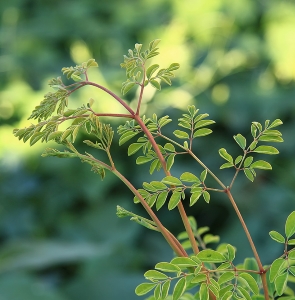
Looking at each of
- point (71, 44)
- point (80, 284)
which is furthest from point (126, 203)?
point (71, 44)

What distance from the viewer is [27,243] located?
1.27 metres

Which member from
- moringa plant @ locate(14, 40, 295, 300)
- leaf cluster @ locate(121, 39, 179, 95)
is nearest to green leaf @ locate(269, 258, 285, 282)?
moringa plant @ locate(14, 40, 295, 300)

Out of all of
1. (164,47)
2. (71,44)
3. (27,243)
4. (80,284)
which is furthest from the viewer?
(71,44)

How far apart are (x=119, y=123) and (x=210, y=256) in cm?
115

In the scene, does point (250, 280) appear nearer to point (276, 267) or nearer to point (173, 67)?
point (276, 267)

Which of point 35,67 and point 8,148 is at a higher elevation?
point 35,67

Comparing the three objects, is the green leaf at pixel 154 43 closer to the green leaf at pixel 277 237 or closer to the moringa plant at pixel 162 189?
the moringa plant at pixel 162 189

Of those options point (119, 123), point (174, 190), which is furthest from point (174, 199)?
point (119, 123)

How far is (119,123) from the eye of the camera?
4.69 feet

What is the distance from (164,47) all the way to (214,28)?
0.22 meters

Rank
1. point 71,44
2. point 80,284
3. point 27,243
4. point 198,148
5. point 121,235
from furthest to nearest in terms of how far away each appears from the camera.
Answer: point 71,44, point 198,148, point 121,235, point 27,243, point 80,284

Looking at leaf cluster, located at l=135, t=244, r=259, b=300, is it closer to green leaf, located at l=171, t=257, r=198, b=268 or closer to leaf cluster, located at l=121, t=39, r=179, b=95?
green leaf, located at l=171, t=257, r=198, b=268

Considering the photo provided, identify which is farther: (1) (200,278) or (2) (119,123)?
(2) (119,123)

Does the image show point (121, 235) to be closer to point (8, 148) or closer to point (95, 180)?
point (95, 180)
